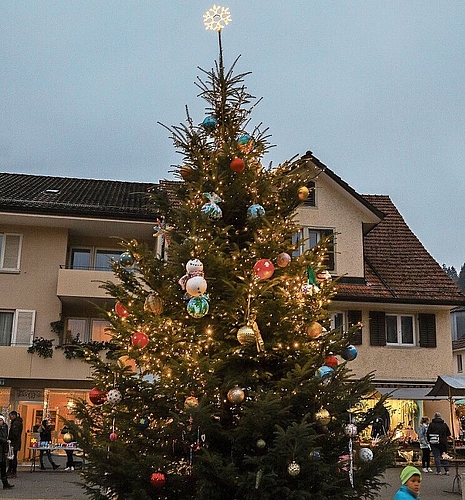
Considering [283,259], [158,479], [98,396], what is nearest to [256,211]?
[283,259]

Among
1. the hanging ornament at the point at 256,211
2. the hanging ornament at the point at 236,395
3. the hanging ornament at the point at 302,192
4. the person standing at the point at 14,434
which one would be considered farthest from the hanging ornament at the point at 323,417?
the person standing at the point at 14,434

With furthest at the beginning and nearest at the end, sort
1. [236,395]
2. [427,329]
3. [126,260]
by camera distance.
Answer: [427,329], [126,260], [236,395]

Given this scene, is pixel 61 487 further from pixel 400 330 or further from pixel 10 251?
pixel 400 330

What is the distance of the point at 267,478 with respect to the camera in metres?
7.45

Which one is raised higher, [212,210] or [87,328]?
[87,328]

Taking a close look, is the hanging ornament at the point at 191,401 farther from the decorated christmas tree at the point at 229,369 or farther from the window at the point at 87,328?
the window at the point at 87,328

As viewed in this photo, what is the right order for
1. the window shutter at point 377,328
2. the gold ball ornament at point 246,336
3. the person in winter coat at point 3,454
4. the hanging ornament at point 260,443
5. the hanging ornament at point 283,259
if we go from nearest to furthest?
1. the hanging ornament at point 260,443
2. the gold ball ornament at point 246,336
3. the hanging ornament at point 283,259
4. the person in winter coat at point 3,454
5. the window shutter at point 377,328

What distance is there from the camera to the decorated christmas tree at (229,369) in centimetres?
783

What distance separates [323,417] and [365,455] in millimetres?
853

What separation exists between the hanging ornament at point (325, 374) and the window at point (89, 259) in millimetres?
20714

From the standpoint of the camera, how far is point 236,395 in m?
7.97

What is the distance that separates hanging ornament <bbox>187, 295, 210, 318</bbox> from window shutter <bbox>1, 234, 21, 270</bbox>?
19.9 meters

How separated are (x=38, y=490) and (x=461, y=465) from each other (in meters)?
14.9

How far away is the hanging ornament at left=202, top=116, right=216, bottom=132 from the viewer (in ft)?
33.7
